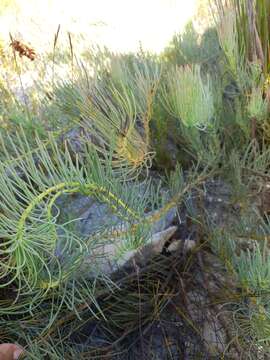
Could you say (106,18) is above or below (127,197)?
above

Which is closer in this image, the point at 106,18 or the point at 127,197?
the point at 127,197

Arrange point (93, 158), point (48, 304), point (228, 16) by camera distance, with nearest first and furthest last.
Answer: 1. point (93, 158)
2. point (48, 304)
3. point (228, 16)

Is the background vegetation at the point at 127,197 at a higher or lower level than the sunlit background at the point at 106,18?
lower

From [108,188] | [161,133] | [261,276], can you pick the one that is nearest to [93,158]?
[108,188]

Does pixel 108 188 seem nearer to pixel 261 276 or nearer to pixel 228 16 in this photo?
pixel 261 276

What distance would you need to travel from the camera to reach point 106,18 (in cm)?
304

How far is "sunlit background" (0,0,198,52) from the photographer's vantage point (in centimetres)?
248

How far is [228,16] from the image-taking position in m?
1.05

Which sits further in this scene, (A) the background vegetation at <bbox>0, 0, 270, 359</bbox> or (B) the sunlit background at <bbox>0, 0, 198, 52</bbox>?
(B) the sunlit background at <bbox>0, 0, 198, 52</bbox>

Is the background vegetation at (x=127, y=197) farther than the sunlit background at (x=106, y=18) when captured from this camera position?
No

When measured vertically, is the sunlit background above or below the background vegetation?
above

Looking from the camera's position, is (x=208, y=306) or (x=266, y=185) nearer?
(x=208, y=306)

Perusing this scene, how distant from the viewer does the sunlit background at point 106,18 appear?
8.15 feet

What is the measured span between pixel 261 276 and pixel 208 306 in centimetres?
21
